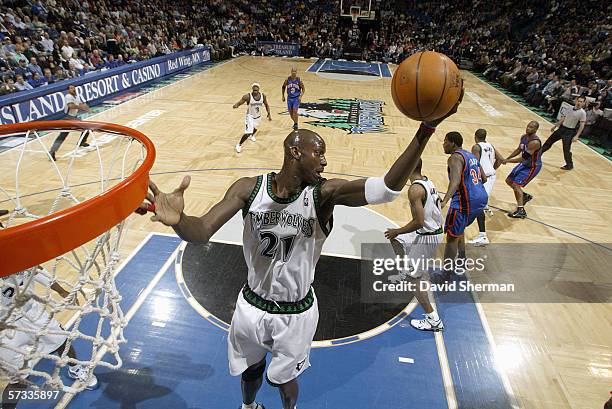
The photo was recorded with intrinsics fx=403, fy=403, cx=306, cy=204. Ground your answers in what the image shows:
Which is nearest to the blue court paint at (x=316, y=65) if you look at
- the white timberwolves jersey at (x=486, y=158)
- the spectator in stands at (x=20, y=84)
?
the spectator in stands at (x=20, y=84)

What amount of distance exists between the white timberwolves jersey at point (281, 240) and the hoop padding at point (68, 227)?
0.64m

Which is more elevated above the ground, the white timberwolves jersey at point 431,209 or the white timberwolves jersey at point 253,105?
the white timberwolves jersey at point 431,209

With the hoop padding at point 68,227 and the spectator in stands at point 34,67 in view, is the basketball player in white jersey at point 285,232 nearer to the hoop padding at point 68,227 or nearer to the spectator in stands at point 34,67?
the hoop padding at point 68,227

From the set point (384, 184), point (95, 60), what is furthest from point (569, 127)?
point (95, 60)

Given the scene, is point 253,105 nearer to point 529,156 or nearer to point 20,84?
point 529,156

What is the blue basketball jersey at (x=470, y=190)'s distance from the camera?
4355 mm

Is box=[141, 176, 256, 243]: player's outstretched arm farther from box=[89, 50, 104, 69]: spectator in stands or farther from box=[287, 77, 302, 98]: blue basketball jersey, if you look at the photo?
box=[89, 50, 104, 69]: spectator in stands

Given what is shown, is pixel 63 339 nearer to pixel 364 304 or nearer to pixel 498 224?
pixel 364 304

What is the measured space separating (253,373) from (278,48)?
82.5 ft

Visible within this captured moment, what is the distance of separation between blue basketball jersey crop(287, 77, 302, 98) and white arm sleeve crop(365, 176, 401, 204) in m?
8.02

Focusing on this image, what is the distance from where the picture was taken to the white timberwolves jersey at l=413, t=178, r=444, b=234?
370 cm

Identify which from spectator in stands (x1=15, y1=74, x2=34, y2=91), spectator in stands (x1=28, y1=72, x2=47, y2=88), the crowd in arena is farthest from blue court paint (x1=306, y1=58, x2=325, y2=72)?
spectator in stands (x1=15, y1=74, x2=34, y2=91)

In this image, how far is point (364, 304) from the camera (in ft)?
14.3

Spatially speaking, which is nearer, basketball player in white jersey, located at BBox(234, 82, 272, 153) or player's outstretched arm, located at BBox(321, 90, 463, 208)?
player's outstretched arm, located at BBox(321, 90, 463, 208)
